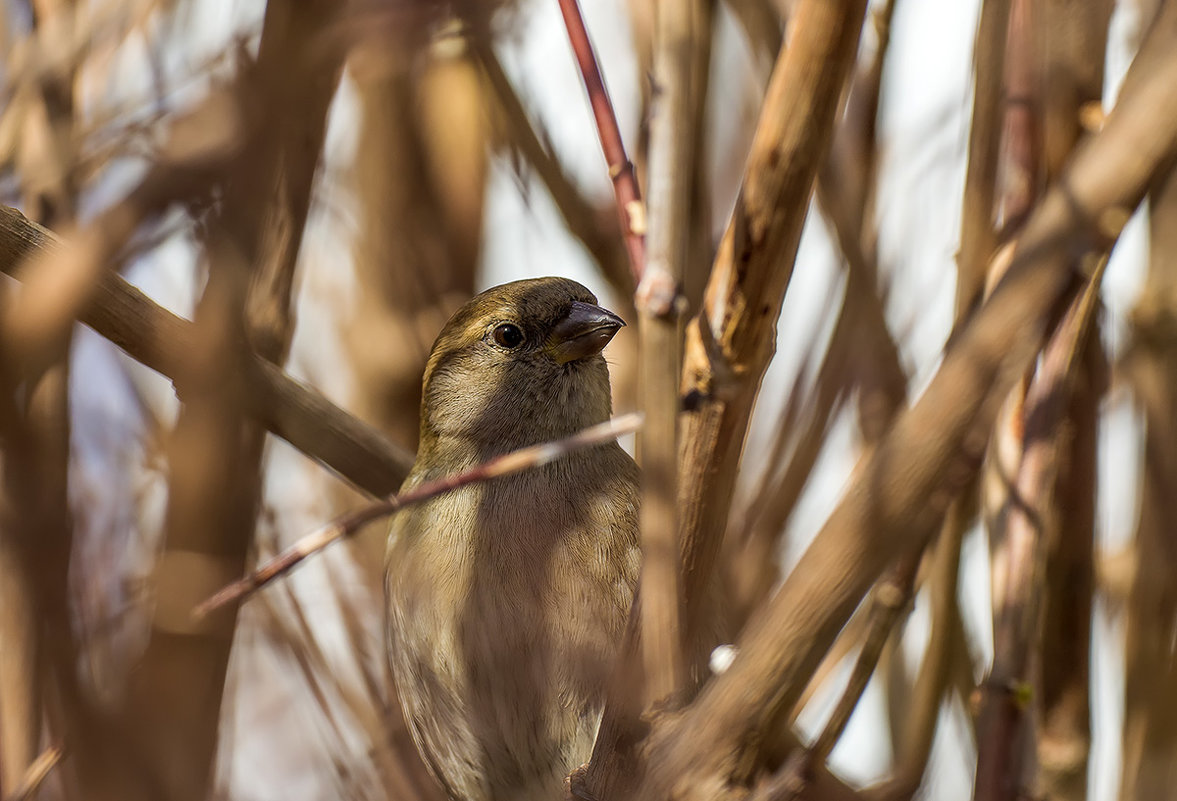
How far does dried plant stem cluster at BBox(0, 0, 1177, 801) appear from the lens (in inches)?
49.8

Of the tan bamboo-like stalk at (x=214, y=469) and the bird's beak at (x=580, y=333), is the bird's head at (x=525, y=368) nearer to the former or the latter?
the bird's beak at (x=580, y=333)

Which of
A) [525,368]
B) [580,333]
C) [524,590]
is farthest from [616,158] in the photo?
[525,368]

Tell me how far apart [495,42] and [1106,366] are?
171cm

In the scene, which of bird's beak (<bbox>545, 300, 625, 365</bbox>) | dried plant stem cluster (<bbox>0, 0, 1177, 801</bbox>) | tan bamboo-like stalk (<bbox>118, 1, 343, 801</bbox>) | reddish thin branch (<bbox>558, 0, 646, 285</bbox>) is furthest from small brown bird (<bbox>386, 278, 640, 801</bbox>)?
reddish thin branch (<bbox>558, 0, 646, 285</bbox>)

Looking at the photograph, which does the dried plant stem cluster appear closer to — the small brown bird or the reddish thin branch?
the reddish thin branch

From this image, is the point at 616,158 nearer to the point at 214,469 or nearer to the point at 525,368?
the point at 214,469

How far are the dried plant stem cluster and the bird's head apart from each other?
0.85ft

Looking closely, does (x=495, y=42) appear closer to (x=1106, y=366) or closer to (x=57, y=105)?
(x=57, y=105)

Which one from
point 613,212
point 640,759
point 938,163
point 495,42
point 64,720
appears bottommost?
point 640,759

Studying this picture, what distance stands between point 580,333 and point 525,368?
0.63 feet

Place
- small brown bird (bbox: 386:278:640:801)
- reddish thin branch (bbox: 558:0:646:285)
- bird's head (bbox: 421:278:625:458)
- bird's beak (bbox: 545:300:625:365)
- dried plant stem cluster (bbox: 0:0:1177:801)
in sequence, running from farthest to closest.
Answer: bird's head (bbox: 421:278:625:458), bird's beak (bbox: 545:300:625:365), small brown bird (bbox: 386:278:640:801), reddish thin branch (bbox: 558:0:646:285), dried plant stem cluster (bbox: 0:0:1177:801)

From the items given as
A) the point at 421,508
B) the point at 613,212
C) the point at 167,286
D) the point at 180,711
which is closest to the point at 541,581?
the point at 421,508

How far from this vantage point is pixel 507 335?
3.17m

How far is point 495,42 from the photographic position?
3.26 m
